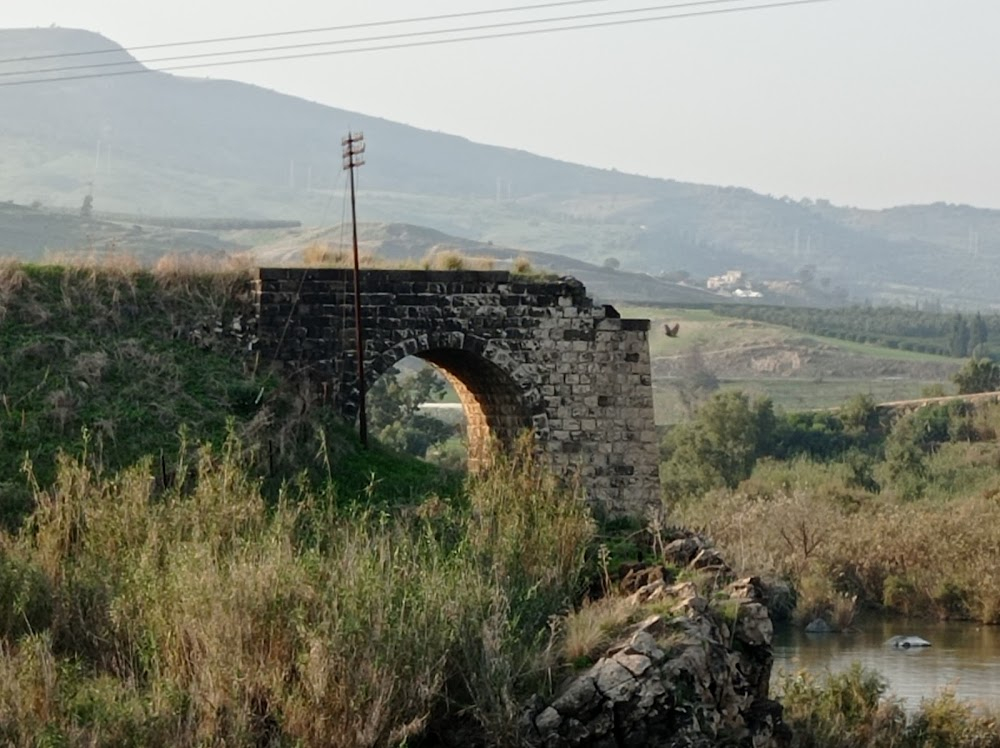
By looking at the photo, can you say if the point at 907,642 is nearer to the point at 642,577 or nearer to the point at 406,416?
the point at 642,577

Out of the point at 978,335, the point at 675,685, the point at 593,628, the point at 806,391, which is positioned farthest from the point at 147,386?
the point at 978,335

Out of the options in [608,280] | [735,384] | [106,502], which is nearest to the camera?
[106,502]

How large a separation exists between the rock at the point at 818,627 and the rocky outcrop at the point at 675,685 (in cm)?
1484

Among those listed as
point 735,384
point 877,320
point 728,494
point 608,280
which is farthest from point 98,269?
point 608,280

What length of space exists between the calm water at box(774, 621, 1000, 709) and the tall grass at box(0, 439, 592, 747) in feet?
32.2

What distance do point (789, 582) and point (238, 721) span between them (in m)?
21.7

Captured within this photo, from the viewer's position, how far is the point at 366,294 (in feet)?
73.3

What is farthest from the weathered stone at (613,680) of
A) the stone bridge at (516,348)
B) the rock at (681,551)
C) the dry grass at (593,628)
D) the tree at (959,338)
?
the tree at (959,338)

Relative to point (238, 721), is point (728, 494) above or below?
below

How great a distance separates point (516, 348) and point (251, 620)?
9949mm

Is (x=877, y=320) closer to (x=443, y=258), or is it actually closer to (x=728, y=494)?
(x=728, y=494)

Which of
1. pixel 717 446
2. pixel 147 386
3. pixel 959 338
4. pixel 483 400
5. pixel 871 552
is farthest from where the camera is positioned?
pixel 959 338

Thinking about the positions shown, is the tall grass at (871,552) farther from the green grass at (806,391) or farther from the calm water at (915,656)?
the green grass at (806,391)

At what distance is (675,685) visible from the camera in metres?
15.3
